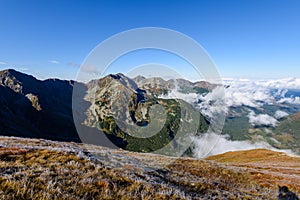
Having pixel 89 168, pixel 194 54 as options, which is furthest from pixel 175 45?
pixel 89 168

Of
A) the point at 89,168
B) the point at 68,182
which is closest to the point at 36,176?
the point at 68,182

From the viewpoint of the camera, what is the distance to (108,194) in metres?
8.88

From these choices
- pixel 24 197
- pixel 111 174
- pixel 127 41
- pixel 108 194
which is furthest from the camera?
pixel 127 41

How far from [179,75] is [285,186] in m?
19.5

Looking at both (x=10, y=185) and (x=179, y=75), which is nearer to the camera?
(x=10, y=185)

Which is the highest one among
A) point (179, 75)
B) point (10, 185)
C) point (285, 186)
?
point (179, 75)

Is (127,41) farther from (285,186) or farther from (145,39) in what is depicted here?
(285,186)

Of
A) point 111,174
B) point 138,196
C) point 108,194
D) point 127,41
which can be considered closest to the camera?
point 108,194

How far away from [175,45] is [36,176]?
21421mm

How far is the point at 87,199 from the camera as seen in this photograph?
308 inches

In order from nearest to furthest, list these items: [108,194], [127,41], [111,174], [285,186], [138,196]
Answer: [108,194]
[138,196]
[111,174]
[127,41]
[285,186]

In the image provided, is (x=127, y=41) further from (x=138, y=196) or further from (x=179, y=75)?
(x=138, y=196)

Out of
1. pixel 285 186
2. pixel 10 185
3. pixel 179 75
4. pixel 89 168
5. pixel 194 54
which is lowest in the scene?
pixel 285 186

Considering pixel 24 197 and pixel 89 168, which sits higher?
pixel 24 197
